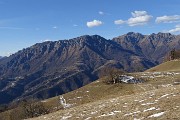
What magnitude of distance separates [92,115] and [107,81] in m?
125

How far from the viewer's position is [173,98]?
91.7 feet

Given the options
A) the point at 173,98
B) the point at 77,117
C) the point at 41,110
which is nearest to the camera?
the point at 173,98

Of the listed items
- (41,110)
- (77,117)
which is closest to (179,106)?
(77,117)

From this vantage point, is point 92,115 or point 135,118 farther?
point 92,115

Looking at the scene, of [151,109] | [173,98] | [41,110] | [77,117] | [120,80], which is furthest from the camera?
[120,80]

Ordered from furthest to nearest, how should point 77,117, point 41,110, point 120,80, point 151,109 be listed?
point 120,80 → point 41,110 → point 77,117 → point 151,109

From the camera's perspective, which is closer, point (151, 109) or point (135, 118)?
point (135, 118)

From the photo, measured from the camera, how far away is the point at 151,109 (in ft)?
84.2

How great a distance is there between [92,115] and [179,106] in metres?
9.02

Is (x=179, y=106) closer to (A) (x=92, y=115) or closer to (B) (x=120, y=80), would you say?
(A) (x=92, y=115)

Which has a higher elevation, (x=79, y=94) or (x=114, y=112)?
(x=114, y=112)

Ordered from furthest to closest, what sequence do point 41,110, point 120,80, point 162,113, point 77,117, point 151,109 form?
point 120,80 < point 41,110 < point 77,117 < point 151,109 < point 162,113

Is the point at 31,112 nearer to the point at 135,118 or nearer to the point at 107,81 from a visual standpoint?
the point at 107,81

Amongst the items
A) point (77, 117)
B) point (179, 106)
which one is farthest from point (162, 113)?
point (77, 117)
